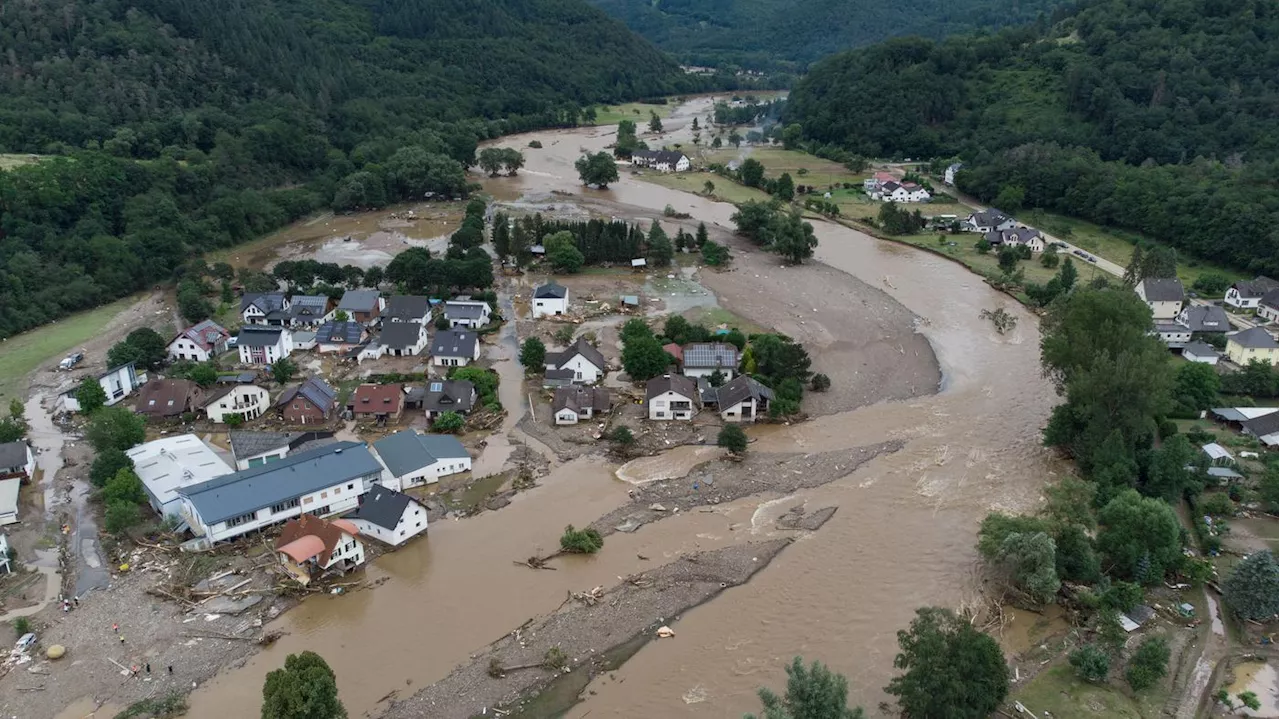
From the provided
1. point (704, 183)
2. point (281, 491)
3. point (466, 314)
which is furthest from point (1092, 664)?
point (704, 183)

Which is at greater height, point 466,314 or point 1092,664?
point 1092,664

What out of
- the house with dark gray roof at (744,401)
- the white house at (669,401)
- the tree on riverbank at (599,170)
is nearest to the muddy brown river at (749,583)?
the house with dark gray roof at (744,401)

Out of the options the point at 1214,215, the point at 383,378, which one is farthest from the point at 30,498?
the point at 1214,215

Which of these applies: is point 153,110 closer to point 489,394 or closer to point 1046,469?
point 489,394

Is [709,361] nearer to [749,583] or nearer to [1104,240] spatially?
[749,583]

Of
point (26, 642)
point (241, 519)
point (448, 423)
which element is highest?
point (241, 519)

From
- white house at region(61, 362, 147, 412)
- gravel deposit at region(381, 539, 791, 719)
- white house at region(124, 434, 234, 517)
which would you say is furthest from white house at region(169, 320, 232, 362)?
gravel deposit at region(381, 539, 791, 719)
